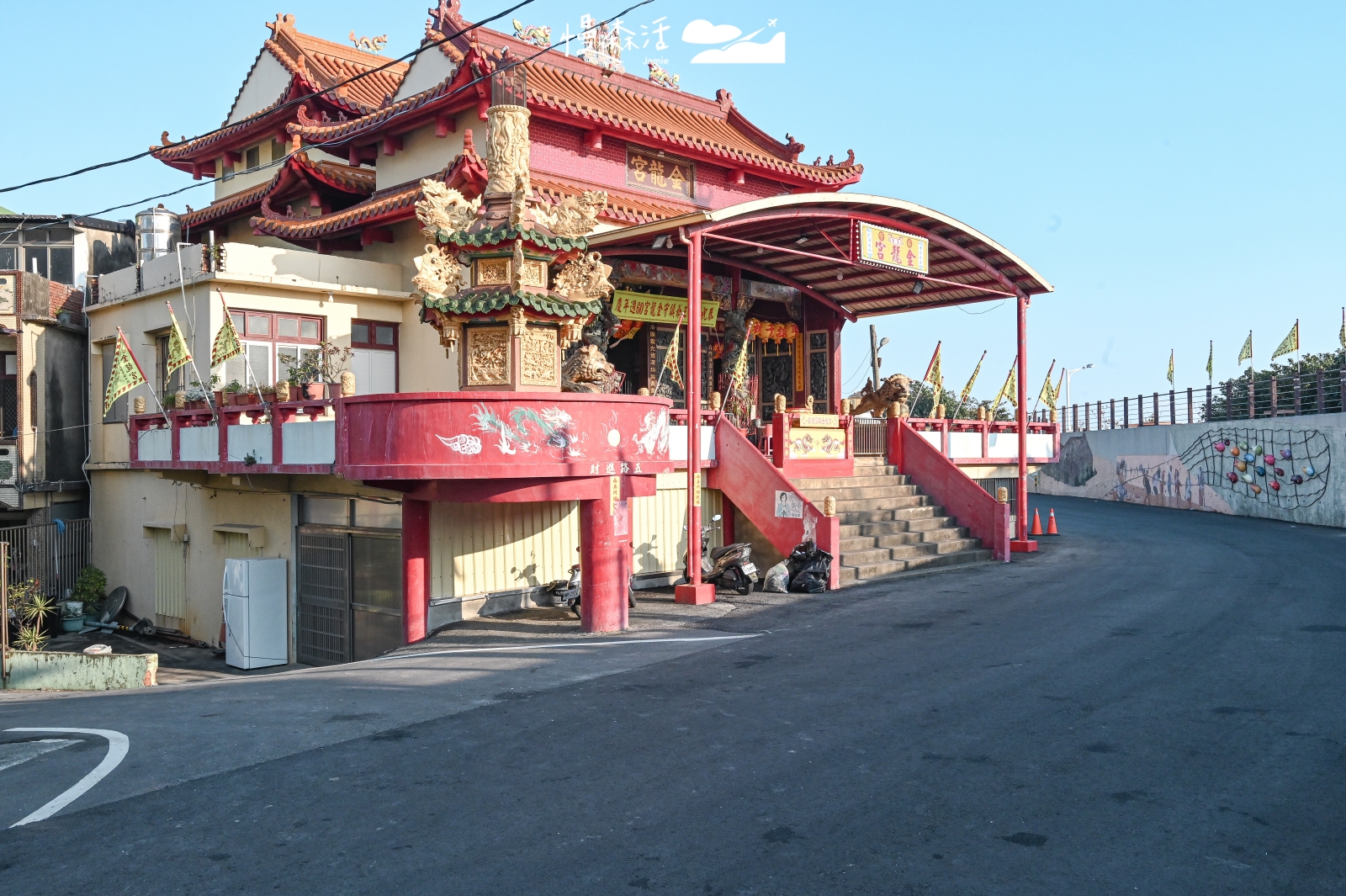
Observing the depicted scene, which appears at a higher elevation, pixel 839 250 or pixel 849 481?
pixel 839 250

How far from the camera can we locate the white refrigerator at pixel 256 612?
16969 mm

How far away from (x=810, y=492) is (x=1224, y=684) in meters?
9.57

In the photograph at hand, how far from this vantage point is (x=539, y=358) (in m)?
13.6

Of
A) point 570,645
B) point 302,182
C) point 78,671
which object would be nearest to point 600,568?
point 570,645

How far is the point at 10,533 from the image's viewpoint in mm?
21391

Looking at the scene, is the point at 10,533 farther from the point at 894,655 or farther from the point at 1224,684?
the point at 1224,684

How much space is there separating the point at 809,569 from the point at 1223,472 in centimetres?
2057

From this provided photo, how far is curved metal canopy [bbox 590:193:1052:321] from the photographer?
16.2 meters

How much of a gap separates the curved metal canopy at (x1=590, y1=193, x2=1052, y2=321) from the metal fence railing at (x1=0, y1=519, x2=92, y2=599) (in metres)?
13.8

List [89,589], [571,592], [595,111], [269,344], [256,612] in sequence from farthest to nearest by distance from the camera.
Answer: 1. [89,589]
2. [595,111]
3. [269,344]
4. [256,612]
5. [571,592]

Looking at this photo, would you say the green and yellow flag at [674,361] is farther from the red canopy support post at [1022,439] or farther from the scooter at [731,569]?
the red canopy support post at [1022,439]

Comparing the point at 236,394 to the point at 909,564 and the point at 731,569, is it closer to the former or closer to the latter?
the point at 731,569

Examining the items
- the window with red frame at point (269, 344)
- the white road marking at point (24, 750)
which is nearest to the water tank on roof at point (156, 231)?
the window with red frame at point (269, 344)

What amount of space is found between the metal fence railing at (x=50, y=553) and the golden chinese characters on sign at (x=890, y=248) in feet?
57.0
